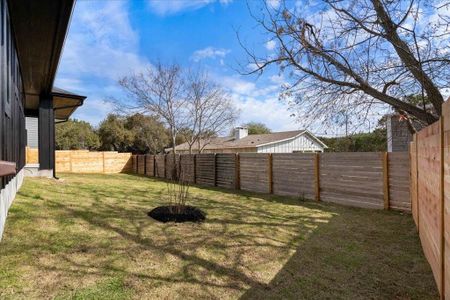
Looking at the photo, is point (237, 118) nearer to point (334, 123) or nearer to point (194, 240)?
point (334, 123)

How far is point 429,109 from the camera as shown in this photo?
567cm

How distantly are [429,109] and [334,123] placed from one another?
1721mm

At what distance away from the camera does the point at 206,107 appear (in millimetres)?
19922

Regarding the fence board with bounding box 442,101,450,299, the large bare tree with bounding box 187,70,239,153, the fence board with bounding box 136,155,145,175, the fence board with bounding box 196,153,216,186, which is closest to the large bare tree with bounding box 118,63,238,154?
the large bare tree with bounding box 187,70,239,153

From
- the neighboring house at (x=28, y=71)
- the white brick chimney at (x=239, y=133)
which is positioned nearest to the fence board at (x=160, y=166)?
the neighboring house at (x=28, y=71)

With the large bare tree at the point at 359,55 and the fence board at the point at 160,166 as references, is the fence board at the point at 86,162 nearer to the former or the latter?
the fence board at the point at 160,166

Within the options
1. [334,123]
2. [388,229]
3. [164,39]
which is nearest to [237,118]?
[164,39]

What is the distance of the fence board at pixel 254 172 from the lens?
1012 cm

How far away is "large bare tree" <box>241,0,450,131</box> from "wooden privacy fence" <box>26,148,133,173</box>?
15739 millimetres

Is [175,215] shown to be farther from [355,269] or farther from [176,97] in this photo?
[176,97]

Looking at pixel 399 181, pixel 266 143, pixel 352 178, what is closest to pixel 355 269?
pixel 399 181

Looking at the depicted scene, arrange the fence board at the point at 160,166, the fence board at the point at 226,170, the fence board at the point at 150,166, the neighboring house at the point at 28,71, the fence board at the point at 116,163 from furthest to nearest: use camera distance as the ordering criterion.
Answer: the fence board at the point at 116,163 < the fence board at the point at 150,166 < the fence board at the point at 160,166 < the fence board at the point at 226,170 < the neighboring house at the point at 28,71

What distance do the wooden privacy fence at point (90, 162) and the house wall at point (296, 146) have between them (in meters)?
11.2

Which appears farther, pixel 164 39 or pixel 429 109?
pixel 164 39
